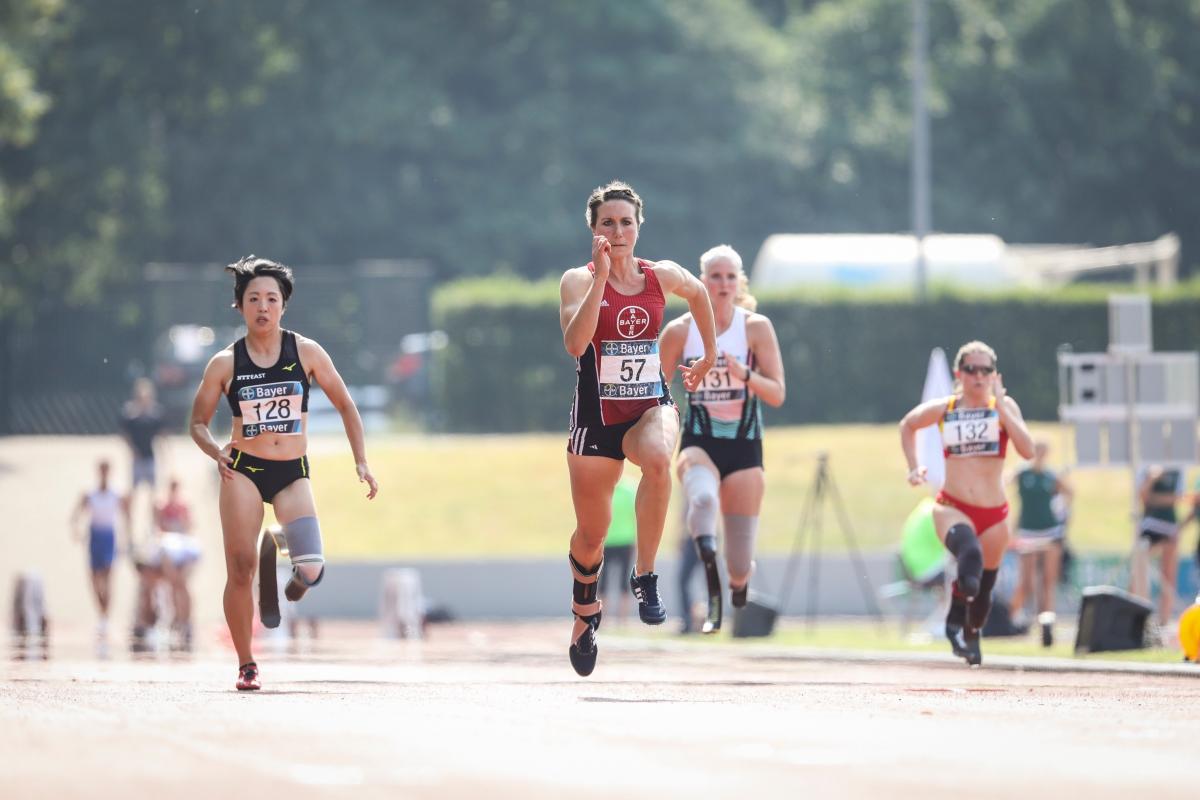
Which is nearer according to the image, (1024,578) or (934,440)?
(934,440)

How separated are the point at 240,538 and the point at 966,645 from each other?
5.26m

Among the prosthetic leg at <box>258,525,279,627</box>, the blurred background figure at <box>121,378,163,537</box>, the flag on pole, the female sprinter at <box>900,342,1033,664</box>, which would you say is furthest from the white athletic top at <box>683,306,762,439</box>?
the blurred background figure at <box>121,378,163,537</box>

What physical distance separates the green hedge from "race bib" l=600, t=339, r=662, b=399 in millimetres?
30036

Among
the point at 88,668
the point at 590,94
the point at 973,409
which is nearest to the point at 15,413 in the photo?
the point at 590,94

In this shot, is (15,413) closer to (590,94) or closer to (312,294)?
(312,294)

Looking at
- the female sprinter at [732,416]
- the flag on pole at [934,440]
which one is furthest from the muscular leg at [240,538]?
the flag on pole at [934,440]

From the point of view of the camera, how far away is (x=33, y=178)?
53531 mm

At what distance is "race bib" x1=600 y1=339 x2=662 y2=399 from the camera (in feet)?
35.2

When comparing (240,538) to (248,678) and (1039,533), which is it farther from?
(1039,533)

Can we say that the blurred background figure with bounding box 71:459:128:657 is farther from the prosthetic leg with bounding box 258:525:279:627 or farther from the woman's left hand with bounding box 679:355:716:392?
the woman's left hand with bounding box 679:355:716:392

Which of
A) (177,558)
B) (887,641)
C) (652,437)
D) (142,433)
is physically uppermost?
(142,433)

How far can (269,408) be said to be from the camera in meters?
11.1

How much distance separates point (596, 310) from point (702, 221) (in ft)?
159

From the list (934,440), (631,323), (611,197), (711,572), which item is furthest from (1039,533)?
(611,197)
